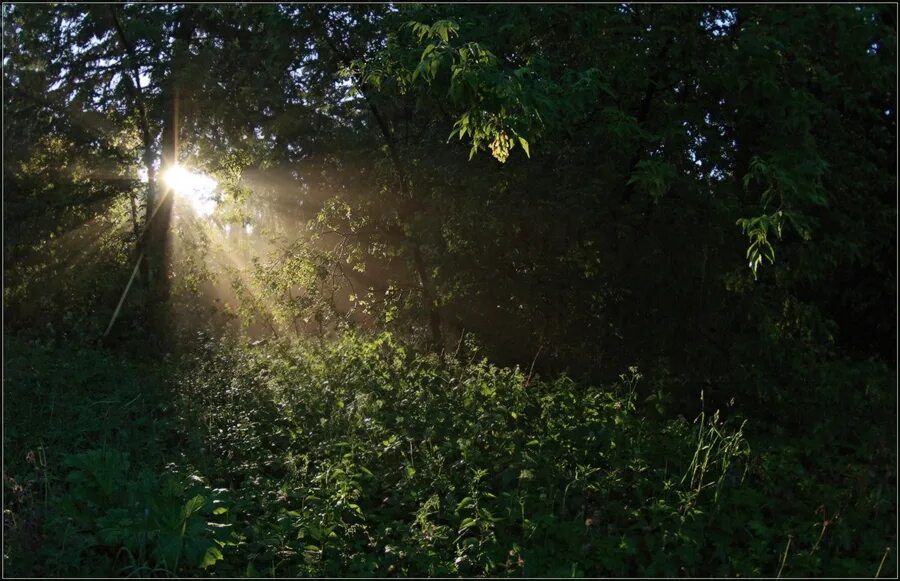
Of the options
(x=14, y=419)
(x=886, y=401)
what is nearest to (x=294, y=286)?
(x=14, y=419)

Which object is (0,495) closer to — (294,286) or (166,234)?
(294,286)

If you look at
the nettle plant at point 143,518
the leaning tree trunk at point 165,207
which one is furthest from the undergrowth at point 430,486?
the leaning tree trunk at point 165,207

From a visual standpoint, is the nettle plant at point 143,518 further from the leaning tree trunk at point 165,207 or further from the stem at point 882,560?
the leaning tree trunk at point 165,207

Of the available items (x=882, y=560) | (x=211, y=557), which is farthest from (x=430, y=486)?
(x=882, y=560)

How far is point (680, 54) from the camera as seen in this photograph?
6715 mm

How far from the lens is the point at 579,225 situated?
8.04 meters

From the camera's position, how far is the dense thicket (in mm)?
5484

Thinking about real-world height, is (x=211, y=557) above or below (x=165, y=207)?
below

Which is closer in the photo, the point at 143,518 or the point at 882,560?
the point at 143,518

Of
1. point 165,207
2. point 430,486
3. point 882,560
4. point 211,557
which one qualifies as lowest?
point 211,557

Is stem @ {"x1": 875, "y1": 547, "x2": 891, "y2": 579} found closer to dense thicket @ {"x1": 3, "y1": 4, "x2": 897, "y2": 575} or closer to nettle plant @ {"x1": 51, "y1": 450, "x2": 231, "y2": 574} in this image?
dense thicket @ {"x1": 3, "y1": 4, "x2": 897, "y2": 575}

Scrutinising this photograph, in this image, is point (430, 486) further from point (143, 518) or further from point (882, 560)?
point (882, 560)

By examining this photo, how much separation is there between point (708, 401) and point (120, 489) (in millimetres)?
5472

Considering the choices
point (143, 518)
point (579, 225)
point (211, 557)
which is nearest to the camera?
point (211, 557)
